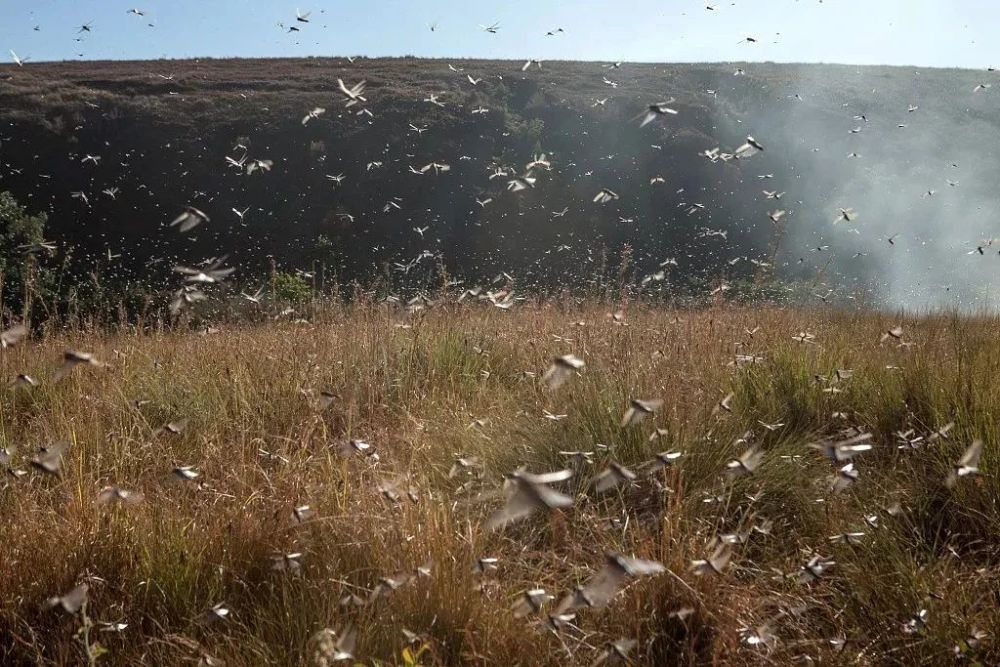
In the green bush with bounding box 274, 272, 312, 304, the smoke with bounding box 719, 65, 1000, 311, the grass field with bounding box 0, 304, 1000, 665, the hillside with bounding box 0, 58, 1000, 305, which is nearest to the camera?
the grass field with bounding box 0, 304, 1000, 665

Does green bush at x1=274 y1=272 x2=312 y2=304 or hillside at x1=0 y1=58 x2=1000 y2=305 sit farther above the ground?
hillside at x1=0 y1=58 x2=1000 y2=305

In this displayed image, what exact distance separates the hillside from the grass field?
673 inches

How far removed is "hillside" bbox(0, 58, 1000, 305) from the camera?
84.6ft

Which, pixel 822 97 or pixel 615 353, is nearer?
pixel 615 353

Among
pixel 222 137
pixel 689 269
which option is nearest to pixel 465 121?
pixel 222 137

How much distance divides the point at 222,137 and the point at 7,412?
95.3ft

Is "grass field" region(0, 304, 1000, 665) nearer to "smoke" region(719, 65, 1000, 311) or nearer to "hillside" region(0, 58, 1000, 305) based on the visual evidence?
"hillside" region(0, 58, 1000, 305)

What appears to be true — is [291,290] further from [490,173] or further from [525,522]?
[490,173]

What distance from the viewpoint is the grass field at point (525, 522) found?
102 inches

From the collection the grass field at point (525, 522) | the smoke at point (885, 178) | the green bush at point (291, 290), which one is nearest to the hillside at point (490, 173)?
the smoke at point (885, 178)

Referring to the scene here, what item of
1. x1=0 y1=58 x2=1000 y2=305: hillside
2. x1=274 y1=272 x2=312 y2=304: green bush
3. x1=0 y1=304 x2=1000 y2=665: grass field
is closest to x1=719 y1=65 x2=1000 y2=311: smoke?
x1=0 y1=58 x2=1000 y2=305: hillside

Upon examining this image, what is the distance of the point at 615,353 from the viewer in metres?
4.92

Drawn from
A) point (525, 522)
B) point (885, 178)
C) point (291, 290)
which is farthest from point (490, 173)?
point (525, 522)

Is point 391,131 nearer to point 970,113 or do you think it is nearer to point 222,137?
point 222,137
